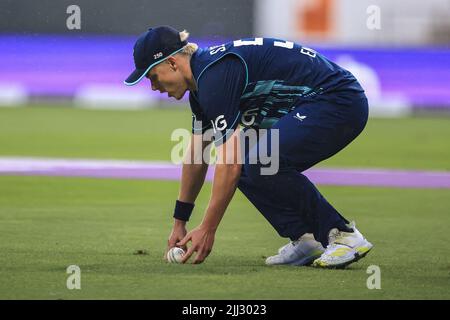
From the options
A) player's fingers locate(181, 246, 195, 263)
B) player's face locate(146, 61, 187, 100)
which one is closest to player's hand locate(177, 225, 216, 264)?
player's fingers locate(181, 246, 195, 263)

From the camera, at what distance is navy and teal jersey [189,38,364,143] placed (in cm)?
707

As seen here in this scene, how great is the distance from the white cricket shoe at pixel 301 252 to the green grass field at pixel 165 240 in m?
0.10

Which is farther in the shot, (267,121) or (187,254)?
(267,121)

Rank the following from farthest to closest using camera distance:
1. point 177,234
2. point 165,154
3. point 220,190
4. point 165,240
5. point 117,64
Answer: point 117,64
point 165,154
point 165,240
point 177,234
point 220,190

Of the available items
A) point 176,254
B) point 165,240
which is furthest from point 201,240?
point 165,240

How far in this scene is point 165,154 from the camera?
1770 cm

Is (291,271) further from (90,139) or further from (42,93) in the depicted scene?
(42,93)

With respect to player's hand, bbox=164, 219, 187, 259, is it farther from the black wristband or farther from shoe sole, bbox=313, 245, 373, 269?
shoe sole, bbox=313, 245, 373, 269

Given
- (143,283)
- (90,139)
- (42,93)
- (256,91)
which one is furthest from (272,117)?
(42,93)

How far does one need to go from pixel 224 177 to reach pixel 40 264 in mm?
1499

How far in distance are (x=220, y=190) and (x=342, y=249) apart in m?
1.06

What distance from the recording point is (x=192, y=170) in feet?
26.2

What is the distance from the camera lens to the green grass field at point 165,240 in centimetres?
680

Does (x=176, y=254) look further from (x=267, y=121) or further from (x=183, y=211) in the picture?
(x=267, y=121)
